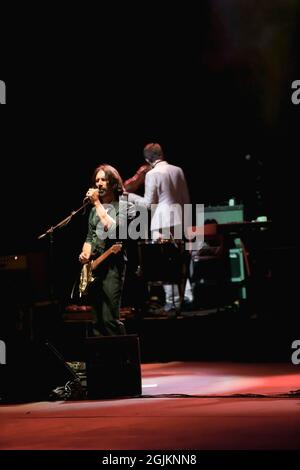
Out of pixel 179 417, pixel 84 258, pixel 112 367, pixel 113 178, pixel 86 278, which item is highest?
pixel 113 178

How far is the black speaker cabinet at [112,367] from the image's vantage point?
19.5ft

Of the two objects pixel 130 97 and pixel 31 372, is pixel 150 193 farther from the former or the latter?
pixel 31 372

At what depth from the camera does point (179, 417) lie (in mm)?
4902

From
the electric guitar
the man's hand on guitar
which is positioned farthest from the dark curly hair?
the man's hand on guitar

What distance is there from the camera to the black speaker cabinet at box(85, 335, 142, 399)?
5.94 m

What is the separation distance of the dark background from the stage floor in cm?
300

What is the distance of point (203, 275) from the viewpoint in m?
10.4

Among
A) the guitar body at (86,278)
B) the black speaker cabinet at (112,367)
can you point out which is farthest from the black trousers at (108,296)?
the black speaker cabinet at (112,367)

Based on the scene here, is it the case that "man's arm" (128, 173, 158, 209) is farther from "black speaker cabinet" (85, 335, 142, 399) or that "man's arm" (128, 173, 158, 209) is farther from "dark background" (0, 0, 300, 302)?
"black speaker cabinet" (85, 335, 142, 399)

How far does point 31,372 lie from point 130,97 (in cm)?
591

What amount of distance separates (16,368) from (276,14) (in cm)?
591

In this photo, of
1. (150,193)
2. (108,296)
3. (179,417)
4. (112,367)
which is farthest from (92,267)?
(150,193)
